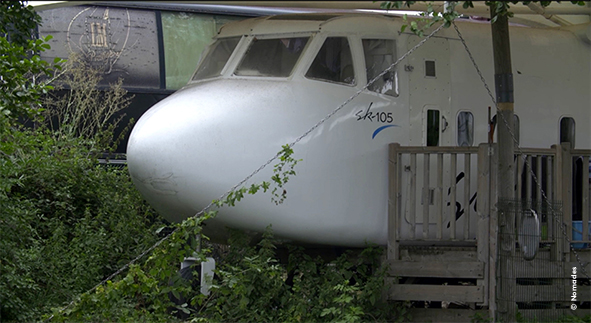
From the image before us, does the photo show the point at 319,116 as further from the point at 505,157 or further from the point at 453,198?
the point at 505,157

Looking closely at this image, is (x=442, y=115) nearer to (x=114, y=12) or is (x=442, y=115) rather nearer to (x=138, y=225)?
(x=138, y=225)

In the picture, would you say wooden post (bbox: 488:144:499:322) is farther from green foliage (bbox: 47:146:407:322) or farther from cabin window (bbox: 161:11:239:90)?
cabin window (bbox: 161:11:239:90)

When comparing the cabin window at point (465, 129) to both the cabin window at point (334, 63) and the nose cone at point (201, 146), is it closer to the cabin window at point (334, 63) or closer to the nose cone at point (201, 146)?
the cabin window at point (334, 63)

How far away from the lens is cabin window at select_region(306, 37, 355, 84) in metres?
8.62

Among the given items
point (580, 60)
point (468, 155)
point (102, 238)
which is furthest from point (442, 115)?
point (102, 238)

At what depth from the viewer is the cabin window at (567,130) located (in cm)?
988

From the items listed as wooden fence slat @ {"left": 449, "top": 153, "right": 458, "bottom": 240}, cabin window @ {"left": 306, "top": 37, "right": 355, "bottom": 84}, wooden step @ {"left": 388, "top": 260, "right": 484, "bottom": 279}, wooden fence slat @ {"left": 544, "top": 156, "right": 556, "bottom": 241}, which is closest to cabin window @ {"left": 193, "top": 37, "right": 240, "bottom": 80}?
cabin window @ {"left": 306, "top": 37, "right": 355, "bottom": 84}

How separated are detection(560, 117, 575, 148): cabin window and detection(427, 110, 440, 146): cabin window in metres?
1.81

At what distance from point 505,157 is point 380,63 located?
1.67m

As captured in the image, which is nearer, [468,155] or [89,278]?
[468,155]

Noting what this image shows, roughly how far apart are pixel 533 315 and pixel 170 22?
8.60 meters

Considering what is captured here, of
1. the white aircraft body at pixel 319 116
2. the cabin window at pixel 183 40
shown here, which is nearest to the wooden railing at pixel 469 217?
the white aircraft body at pixel 319 116

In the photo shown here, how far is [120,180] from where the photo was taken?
464 inches

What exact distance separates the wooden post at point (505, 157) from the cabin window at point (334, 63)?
154 centimetres
